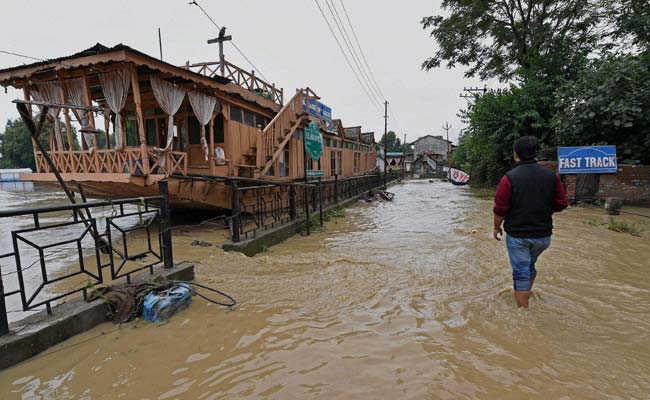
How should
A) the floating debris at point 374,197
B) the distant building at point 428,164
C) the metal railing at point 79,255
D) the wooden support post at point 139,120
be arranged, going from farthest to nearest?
the distant building at point 428,164
the floating debris at point 374,197
the wooden support post at point 139,120
the metal railing at point 79,255

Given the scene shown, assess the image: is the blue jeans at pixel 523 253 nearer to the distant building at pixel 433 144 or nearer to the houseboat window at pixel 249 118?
the houseboat window at pixel 249 118

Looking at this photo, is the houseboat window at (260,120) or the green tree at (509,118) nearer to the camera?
the houseboat window at (260,120)

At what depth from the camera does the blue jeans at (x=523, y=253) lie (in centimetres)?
310

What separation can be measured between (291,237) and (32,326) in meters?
5.22

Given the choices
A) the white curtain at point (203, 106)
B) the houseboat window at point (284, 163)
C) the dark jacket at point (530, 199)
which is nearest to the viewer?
the dark jacket at point (530, 199)

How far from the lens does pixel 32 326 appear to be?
2543mm

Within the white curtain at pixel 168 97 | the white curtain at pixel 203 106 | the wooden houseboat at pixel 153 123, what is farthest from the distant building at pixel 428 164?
the white curtain at pixel 168 97

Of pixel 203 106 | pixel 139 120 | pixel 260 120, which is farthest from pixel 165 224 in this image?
pixel 260 120

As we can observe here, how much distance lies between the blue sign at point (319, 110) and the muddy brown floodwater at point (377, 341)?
28.9 feet

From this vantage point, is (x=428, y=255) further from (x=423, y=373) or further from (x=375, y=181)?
(x=375, y=181)

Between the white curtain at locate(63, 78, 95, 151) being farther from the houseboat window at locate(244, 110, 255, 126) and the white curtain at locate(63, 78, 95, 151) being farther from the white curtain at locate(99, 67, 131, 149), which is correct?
the houseboat window at locate(244, 110, 255, 126)

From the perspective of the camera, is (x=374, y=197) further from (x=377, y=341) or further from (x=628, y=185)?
(x=377, y=341)

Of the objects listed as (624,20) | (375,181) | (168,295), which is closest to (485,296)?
(168,295)

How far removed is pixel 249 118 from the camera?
10.5 meters
